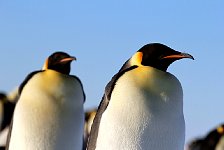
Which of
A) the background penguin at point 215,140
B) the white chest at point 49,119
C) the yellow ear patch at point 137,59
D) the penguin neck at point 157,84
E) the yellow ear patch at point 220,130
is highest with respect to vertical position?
the yellow ear patch at point 137,59

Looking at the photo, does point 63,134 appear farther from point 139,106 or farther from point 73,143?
point 139,106

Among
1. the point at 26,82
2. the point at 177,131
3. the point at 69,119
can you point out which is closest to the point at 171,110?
the point at 177,131

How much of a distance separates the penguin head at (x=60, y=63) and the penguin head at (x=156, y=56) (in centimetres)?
149

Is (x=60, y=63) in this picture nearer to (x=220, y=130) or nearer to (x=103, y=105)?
(x=103, y=105)

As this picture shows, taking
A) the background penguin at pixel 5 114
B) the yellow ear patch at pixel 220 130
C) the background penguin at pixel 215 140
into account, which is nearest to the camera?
the background penguin at pixel 5 114

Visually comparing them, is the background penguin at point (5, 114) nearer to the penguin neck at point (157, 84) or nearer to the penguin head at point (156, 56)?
the penguin head at point (156, 56)

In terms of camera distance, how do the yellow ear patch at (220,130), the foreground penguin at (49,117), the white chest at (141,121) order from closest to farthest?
the white chest at (141,121), the foreground penguin at (49,117), the yellow ear patch at (220,130)

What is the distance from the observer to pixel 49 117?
8.05 meters

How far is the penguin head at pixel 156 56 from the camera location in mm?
7145

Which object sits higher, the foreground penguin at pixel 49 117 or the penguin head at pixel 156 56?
the penguin head at pixel 156 56

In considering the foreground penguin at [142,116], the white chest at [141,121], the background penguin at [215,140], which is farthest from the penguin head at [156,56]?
the background penguin at [215,140]

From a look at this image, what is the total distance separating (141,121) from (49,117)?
1545 millimetres

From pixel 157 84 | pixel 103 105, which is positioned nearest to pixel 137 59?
pixel 157 84

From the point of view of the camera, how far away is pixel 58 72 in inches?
329
